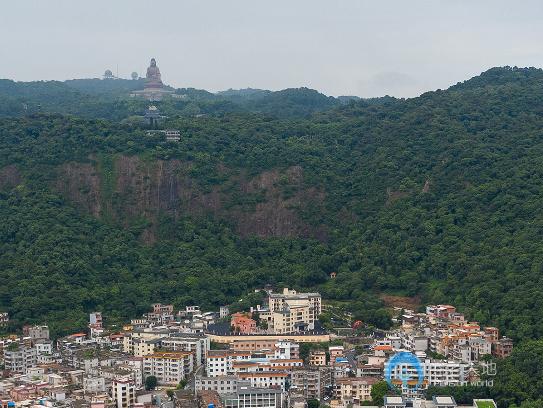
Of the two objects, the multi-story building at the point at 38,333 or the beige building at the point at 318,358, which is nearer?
the beige building at the point at 318,358

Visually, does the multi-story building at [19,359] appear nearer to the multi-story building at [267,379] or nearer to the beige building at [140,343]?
the beige building at [140,343]

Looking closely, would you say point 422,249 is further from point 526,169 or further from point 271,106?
point 271,106

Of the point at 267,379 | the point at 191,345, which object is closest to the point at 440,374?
the point at 267,379

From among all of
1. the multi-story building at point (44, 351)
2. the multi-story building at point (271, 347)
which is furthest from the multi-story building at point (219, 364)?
the multi-story building at point (44, 351)

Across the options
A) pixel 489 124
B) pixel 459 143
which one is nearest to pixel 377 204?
pixel 459 143

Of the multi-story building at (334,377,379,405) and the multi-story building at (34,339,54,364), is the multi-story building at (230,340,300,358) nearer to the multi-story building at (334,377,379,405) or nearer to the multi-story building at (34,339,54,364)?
the multi-story building at (334,377,379,405)

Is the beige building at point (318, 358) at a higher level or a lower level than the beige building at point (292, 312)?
lower
